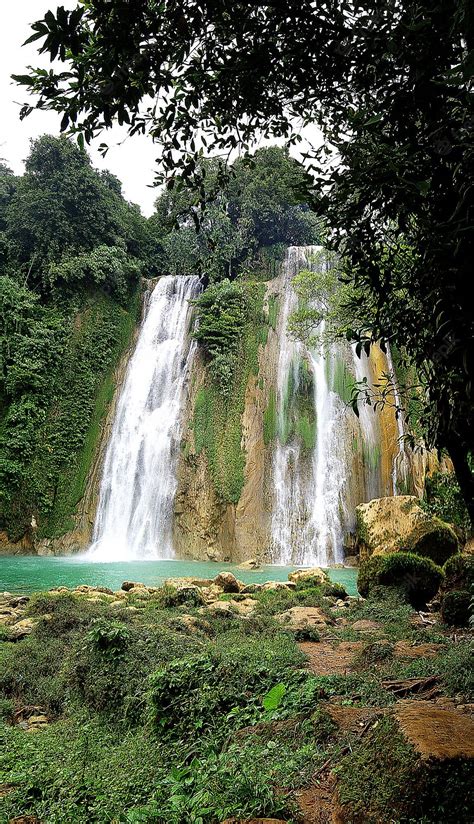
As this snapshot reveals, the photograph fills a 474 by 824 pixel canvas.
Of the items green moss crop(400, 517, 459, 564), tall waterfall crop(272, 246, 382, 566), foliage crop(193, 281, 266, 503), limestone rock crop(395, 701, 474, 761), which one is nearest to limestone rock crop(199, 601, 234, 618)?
green moss crop(400, 517, 459, 564)

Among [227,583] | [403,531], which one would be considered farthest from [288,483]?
[403,531]

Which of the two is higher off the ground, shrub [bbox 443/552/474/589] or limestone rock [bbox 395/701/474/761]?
shrub [bbox 443/552/474/589]

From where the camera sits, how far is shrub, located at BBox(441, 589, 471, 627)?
6.90m

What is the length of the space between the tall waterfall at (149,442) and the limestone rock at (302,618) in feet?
37.8

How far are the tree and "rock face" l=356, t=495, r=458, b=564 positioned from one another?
7168 millimetres

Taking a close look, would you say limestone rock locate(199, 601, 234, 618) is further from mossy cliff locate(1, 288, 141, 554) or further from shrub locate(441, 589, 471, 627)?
mossy cliff locate(1, 288, 141, 554)

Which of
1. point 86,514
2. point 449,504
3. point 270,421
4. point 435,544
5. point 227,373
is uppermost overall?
point 227,373

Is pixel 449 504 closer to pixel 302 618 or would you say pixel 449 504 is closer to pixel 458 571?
pixel 458 571

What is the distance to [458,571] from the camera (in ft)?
28.5

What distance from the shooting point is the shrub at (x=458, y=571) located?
818cm

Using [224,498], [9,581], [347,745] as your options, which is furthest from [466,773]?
[224,498]

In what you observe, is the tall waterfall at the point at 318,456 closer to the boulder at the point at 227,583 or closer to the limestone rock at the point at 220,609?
the boulder at the point at 227,583

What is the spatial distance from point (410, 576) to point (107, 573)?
350 inches

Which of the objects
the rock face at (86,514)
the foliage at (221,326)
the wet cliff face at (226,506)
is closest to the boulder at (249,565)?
the wet cliff face at (226,506)
